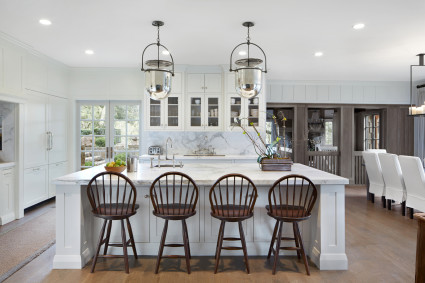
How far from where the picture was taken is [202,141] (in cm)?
650

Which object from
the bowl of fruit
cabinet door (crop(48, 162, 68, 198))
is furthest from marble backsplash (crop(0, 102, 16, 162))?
the bowl of fruit

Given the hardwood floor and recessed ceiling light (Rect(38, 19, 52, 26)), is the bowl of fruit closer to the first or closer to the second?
the hardwood floor

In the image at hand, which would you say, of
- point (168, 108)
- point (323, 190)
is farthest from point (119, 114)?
point (323, 190)

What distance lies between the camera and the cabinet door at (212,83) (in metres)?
6.16

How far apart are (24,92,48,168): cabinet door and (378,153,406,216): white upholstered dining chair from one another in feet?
18.6

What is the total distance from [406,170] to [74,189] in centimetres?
444

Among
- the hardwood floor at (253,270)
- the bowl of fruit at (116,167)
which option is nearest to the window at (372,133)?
the hardwood floor at (253,270)

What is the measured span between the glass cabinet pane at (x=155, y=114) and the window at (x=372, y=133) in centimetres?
524

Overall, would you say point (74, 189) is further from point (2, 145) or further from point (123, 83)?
point (123, 83)

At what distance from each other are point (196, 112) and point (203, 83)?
0.57m

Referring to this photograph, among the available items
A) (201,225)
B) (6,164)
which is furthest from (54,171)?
(201,225)

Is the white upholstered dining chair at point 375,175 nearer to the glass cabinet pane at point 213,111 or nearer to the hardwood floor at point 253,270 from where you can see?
the hardwood floor at point 253,270

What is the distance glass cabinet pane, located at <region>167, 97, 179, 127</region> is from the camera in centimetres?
616

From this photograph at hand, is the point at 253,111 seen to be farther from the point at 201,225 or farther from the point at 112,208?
the point at 112,208
